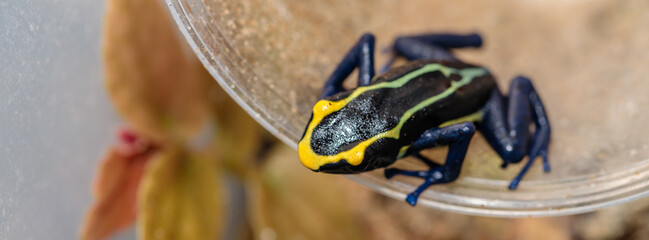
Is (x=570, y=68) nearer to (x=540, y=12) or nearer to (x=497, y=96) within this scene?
(x=540, y=12)

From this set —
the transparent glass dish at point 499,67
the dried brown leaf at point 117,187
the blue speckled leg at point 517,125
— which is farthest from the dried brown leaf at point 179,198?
the blue speckled leg at point 517,125

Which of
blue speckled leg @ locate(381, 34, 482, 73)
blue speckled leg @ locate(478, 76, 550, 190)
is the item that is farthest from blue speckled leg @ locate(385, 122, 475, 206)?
blue speckled leg @ locate(381, 34, 482, 73)

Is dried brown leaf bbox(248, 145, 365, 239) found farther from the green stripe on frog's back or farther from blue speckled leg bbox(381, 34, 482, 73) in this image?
the green stripe on frog's back

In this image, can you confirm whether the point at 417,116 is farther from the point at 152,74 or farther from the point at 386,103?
the point at 152,74

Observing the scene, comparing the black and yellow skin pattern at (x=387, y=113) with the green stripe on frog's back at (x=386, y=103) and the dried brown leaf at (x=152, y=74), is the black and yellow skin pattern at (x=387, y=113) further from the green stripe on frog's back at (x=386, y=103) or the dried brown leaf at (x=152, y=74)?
the dried brown leaf at (x=152, y=74)

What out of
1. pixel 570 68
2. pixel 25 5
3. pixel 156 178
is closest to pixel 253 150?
pixel 156 178

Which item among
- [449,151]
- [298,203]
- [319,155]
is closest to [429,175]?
[449,151]

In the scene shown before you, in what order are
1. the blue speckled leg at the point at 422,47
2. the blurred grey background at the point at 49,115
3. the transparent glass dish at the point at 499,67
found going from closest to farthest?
the blurred grey background at the point at 49,115 → the transparent glass dish at the point at 499,67 → the blue speckled leg at the point at 422,47
